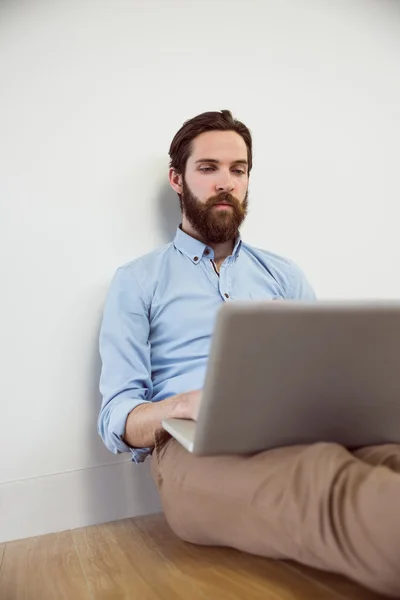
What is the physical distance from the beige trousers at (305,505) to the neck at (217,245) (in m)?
0.79

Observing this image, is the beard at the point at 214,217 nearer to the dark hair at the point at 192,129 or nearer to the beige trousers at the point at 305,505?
the dark hair at the point at 192,129

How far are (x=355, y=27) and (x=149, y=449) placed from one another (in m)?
1.80

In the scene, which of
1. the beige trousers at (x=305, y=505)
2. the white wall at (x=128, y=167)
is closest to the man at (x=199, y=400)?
the beige trousers at (x=305, y=505)

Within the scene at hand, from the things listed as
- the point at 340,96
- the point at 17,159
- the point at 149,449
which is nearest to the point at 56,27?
the point at 17,159

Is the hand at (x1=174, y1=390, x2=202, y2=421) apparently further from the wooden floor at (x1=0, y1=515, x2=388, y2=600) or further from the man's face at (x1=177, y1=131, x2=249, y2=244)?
the man's face at (x1=177, y1=131, x2=249, y2=244)

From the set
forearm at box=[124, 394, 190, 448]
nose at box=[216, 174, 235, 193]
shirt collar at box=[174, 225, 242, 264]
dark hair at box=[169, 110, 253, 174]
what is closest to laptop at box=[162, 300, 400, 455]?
forearm at box=[124, 394, 190, 448]

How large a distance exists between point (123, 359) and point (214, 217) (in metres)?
0.52

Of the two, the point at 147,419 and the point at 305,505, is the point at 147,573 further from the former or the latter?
the point at 305,505

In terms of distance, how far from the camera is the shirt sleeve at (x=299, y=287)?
215 centimetres

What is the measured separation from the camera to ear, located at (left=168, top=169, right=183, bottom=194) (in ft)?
6.92

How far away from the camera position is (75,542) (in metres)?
1.80

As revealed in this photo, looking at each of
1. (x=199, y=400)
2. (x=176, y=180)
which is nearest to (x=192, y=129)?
(x=176, y=180)

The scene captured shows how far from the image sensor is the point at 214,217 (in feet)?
6.57

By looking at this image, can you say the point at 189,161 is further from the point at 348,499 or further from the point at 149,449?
the point at 348,499
